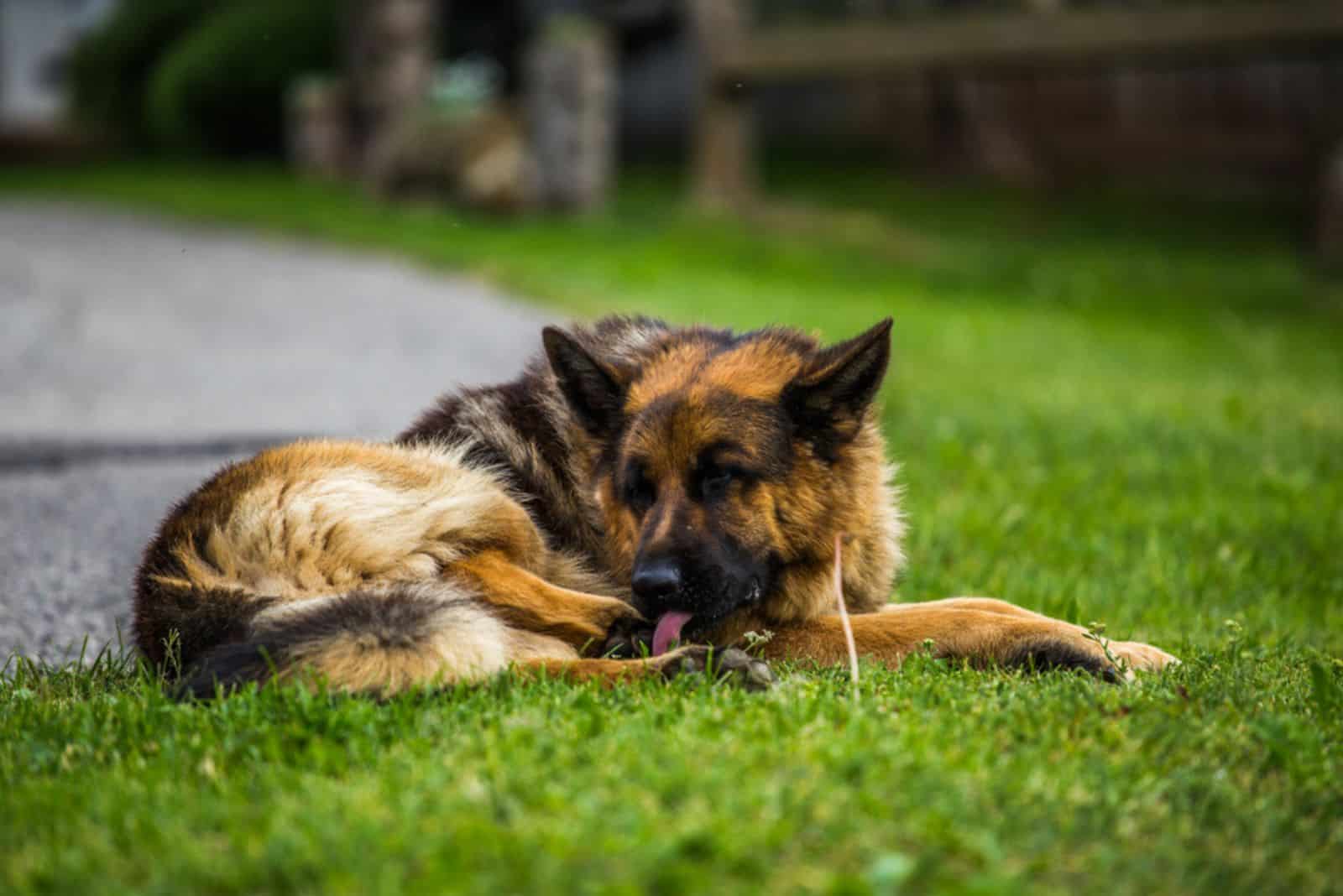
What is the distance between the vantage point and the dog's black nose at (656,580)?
3.61 meters

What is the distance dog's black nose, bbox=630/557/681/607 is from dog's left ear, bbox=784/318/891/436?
68 centimetres

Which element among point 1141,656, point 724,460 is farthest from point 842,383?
point 1141,656

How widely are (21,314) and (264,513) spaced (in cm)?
916

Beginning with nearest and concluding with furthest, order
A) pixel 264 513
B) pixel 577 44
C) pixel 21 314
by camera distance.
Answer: pixel 264 513, pixel 21 314, pixel 577 44

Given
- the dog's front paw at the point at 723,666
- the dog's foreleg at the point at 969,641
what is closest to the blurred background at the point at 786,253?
Answer: the dog's foreleg at the point at 969,641

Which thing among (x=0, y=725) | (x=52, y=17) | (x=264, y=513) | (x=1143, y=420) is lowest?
(x=1143, y=420)

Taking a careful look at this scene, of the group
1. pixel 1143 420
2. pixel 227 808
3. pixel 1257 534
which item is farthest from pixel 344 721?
pixel 1143 420

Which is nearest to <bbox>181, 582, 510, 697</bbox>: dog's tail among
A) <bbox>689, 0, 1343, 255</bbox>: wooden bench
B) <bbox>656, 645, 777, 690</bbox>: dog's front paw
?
<bbox>656, 645, 777, 690</bbox>: dog's front paw

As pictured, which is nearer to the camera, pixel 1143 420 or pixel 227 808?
pixel 227 808

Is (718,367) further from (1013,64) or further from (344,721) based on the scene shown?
(1013,64)

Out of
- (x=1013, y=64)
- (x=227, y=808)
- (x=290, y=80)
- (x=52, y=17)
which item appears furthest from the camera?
(x=52, y=17)

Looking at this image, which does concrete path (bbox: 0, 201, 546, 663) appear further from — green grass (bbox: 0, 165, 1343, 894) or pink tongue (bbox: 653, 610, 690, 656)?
pink tongue (bbox: 653, 610, 690, 656)

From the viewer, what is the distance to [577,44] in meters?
15.4

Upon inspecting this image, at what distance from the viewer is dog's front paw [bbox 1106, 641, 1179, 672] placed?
370 cm
